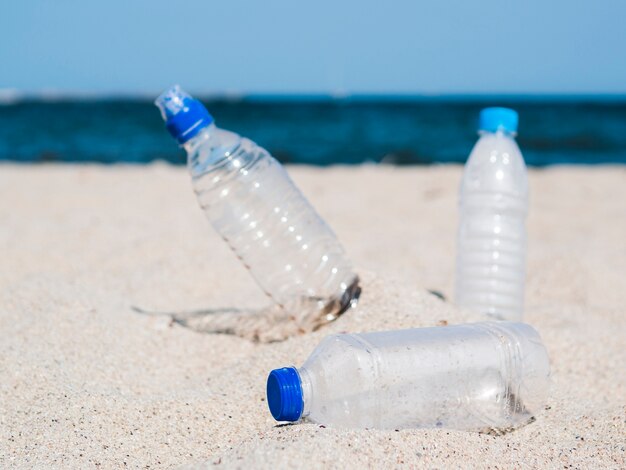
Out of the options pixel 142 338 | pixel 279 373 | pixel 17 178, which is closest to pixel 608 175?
pixel 17 178

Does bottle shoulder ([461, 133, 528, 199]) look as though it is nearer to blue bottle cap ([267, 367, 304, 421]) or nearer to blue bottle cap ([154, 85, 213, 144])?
blue bottle cap ([154, 85, 213, 144])

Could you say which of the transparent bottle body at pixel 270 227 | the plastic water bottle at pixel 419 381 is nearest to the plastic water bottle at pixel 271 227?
the transparent bottle body at pixel 270 227

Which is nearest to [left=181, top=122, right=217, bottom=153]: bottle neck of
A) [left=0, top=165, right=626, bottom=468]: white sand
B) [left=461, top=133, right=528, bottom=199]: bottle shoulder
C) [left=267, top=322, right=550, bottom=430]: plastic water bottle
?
[left=0, top=165, right=626, bottom=468]: white sand

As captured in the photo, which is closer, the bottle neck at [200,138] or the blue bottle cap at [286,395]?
the blue bottle cap at [286,395]

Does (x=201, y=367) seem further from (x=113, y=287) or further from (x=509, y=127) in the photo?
(x=509, y=127)

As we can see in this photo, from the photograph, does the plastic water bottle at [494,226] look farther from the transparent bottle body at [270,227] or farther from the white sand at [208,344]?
the transparent bottle body at [270,227]

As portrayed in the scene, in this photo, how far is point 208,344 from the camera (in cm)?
197

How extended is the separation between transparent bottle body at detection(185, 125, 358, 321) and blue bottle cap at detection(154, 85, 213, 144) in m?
0.11

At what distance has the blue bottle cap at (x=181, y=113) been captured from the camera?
67.9 inches

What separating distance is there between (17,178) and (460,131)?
36.1 feet

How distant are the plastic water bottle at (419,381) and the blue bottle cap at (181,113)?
2.04 ft

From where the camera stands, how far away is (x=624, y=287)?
270cm

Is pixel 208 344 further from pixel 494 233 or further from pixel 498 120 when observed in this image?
pixel 498 120

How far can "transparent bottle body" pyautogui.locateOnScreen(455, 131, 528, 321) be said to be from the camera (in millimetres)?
2113
